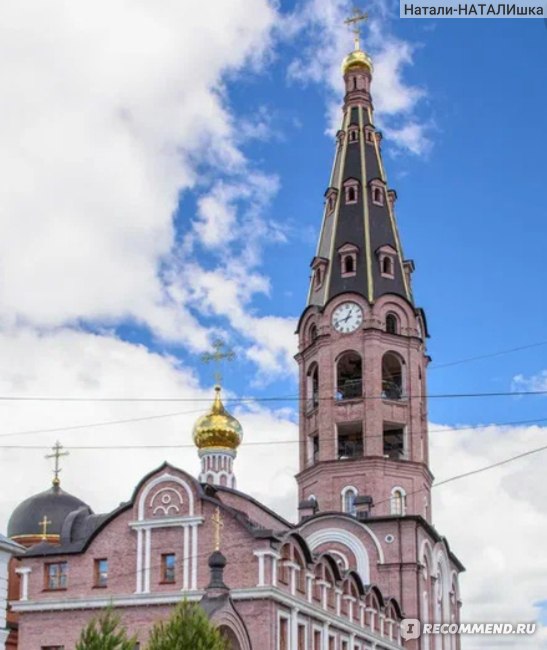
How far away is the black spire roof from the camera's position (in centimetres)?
5588

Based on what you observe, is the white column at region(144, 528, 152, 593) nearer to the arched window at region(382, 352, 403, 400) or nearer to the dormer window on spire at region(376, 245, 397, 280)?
the arched window at region(382, 352, 403, 400)

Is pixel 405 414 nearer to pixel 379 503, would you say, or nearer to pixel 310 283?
pixel 379 503

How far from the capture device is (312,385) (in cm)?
5600

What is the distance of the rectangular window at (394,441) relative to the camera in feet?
178

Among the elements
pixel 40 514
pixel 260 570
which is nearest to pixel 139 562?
pixel 260 570

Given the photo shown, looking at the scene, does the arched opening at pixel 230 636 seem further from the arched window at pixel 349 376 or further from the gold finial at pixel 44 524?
the arched window at pixel 349 376

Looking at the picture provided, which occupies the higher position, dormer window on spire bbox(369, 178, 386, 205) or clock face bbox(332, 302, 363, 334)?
dormer window on spire bbox(369, 178, 386, 205)

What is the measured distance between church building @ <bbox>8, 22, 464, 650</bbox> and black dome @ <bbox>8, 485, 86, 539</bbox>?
0.09 meters

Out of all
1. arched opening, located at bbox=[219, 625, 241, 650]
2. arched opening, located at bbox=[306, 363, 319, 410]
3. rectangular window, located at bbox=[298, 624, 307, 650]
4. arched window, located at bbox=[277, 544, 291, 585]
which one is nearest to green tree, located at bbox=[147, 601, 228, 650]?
arched opening, located at bbox=[219, 625, 241, 650]

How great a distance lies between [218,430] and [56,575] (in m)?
17.1

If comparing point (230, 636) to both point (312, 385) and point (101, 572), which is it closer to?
point (101, 572)

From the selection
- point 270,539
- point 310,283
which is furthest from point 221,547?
point 310,283

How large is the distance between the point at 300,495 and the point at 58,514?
10983 mm

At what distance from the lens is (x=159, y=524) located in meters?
39.8
